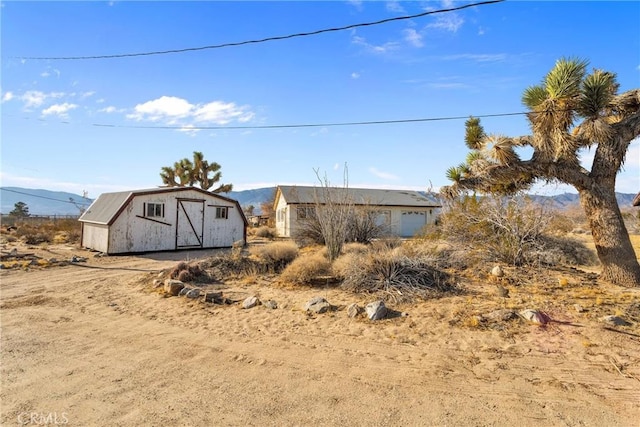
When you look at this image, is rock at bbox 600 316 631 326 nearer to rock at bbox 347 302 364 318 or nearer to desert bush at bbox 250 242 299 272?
rock at bbox 347 302 364 318

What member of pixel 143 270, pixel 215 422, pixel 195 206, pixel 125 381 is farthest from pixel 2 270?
pixel 215 422

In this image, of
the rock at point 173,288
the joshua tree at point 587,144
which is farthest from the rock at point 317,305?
the joshua tree at point 587,144

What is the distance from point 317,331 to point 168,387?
252 cm

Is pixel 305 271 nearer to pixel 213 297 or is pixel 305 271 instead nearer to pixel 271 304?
pixel 271 304

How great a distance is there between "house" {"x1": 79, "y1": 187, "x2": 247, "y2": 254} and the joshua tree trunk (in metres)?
16.3

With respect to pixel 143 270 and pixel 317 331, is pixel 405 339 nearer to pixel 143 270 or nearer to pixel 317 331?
pixel 317 331

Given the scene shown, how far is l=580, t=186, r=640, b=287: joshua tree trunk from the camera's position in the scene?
8.59 metres

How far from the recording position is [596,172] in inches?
349

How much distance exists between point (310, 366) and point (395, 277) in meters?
3.86

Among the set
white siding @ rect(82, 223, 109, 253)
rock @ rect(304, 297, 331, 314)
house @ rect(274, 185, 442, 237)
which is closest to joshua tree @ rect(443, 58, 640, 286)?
rock @ rect(304, 297, 331, 314)

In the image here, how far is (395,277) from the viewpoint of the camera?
26.9 ft

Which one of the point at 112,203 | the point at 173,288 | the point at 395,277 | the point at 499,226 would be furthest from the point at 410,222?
the point at 173,288

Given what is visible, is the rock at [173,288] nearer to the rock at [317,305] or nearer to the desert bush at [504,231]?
the rock at [317,305]

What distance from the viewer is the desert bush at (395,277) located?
7803mm
